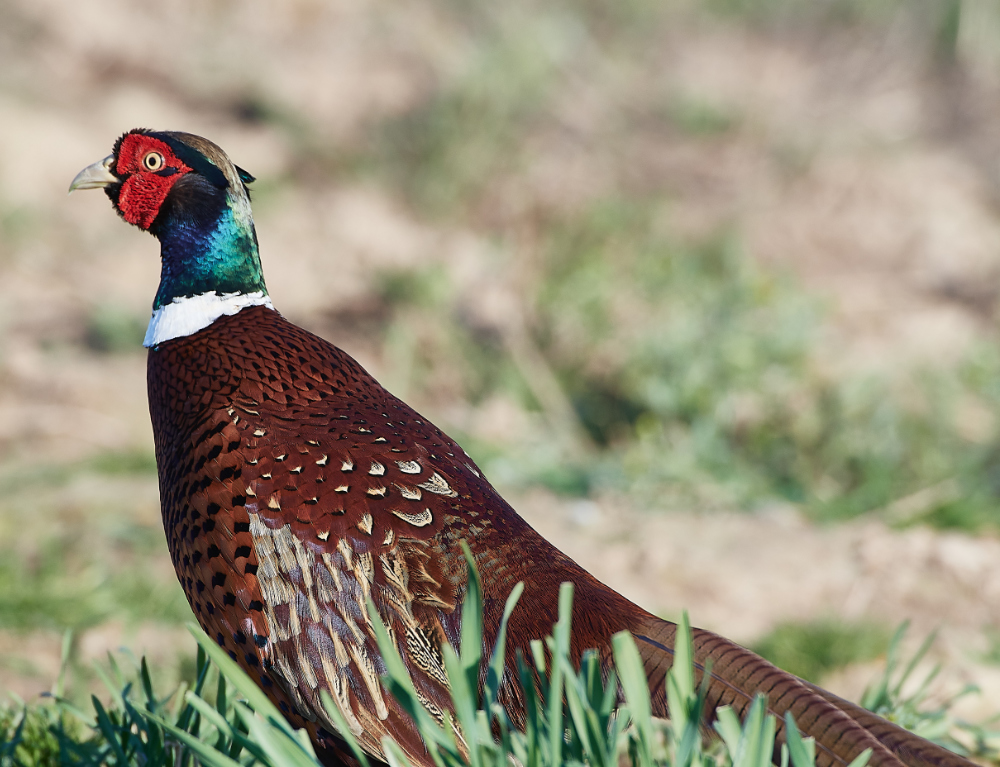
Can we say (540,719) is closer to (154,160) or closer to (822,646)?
(154,160)

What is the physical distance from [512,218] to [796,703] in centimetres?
660

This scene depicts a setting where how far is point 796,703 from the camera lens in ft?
4.62

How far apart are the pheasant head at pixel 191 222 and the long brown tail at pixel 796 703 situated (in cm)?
116

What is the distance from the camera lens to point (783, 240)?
9.06m

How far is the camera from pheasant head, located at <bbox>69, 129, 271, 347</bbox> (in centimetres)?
208

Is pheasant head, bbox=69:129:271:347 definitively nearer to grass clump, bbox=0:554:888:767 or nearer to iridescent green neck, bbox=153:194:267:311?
iridescent green neck, bbox=153:194:267:311

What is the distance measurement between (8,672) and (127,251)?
5.13m

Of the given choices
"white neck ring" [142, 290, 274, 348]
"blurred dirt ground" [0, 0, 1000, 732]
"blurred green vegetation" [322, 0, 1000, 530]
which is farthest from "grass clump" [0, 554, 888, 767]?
"blurred green vegetation" [322, 0, 1000, 530]

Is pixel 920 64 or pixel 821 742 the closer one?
pixel 821 742

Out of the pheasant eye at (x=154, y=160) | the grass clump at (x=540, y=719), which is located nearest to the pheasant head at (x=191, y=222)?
the pheasant eye at (x=154, y=160)

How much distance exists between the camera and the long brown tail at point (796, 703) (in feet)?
4.39

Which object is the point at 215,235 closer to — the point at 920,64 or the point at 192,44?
the point at 192,44

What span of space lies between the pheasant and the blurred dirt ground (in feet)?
5.30

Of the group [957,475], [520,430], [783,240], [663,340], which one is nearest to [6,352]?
[520,430]
